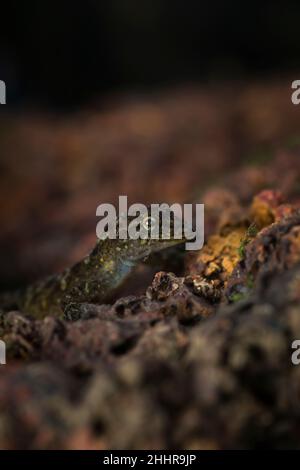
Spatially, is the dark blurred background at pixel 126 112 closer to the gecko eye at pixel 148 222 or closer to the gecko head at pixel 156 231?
the gecko head at pixel 156 231

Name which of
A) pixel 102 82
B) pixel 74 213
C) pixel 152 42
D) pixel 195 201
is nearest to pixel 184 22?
pixel 152 42

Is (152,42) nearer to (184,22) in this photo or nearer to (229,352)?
(184,22)

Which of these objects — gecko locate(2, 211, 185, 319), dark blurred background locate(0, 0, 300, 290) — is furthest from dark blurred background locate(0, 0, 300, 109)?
gecko locate(2, 211, 185, 319)

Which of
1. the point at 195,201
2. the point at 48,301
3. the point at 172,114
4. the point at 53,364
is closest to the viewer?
the point at 53,364

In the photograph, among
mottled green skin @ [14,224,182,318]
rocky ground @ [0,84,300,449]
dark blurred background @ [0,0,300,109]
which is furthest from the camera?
dark blurred background @ [0,0,300,109]

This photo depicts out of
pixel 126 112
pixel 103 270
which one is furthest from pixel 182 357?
pixel 126 112

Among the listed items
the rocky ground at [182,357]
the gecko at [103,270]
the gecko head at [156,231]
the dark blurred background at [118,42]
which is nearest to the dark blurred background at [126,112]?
the dark blurred background at [118,42]

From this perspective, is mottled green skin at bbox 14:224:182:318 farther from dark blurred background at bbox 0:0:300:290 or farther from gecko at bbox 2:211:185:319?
dark blurred background at bbox 0:0:300:290
